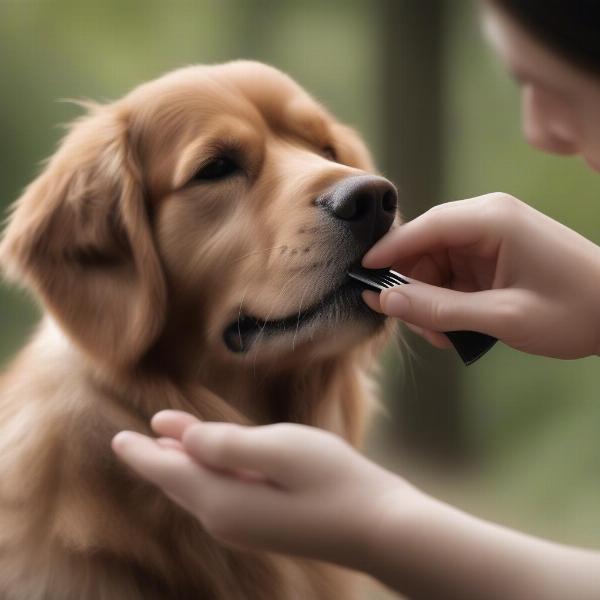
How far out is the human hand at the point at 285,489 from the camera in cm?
69

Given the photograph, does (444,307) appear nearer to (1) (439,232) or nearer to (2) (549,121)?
(1) (439,232)

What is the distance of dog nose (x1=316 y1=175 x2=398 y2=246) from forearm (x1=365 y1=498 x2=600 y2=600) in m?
0.44

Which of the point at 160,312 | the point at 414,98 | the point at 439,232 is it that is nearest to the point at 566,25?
the point at 439,232

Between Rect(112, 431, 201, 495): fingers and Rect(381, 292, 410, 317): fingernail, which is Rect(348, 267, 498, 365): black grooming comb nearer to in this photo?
Rect(381, 292, 410, 317): fingernail

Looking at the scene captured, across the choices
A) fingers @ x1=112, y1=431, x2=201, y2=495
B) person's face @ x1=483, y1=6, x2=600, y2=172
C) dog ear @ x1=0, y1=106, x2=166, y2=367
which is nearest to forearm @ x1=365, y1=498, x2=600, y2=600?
fingers @ x1=112, y1=431, x2=201, y2=495

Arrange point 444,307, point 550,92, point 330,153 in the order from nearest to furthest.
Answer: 1. point 550,92
2. point 444,307
3. point 330,153

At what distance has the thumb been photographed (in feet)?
2.92

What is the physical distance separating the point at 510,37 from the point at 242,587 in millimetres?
787

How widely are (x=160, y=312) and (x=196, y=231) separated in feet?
0.41

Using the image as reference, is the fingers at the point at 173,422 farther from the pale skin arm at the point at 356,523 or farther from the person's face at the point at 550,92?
the person's face at the point at 550,92

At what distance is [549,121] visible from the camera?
822 millimetres

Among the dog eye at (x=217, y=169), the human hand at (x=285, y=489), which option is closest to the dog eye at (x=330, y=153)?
the dog eye at (x=217, y=169)

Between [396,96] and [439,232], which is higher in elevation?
[439,232]

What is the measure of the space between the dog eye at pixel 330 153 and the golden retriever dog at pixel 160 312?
0.15 meters
